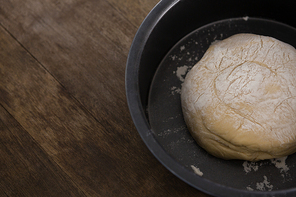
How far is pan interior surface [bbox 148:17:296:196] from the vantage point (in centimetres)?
85

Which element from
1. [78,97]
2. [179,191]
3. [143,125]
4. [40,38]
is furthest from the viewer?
[40,38]

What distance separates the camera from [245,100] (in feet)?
2.64

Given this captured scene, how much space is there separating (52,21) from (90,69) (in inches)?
13.2

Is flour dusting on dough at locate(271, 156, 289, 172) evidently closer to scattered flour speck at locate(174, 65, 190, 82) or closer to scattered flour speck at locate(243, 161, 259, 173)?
scattered flour speck at locate(243, 161, 259, 173)

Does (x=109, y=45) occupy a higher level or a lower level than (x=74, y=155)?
higher

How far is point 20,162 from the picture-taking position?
0.99m

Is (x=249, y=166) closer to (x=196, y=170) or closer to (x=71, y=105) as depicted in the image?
(x=196, y=170)

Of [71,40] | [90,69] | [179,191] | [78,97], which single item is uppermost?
[71,40]

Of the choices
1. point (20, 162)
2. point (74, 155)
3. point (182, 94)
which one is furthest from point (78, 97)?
point (182, 94)

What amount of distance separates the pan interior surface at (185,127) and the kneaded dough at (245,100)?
0.05 metres

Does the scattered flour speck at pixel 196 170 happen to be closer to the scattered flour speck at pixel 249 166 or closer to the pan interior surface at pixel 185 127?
the pan interior surface at pixel 185 127

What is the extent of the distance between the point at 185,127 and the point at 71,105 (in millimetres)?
501

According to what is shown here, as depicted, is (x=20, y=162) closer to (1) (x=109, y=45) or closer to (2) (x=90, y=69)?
(2) (x=90, y=69)

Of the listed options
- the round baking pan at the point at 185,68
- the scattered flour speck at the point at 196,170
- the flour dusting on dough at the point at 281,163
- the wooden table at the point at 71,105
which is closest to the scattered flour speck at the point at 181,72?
the round baking pan at the point at 185,68
